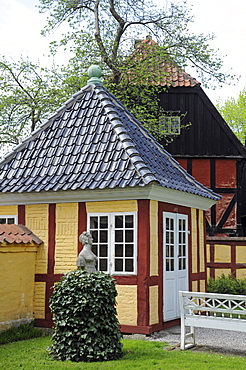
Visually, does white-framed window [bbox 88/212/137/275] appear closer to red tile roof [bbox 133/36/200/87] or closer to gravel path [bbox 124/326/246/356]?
gravel path [bbox 124/326/246/356]

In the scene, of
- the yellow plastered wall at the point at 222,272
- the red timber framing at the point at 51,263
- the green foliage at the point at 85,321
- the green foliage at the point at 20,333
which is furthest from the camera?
the yellow plastered wall at the point at 222,272

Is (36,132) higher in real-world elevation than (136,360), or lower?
higher

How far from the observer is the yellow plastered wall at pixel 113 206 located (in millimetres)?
9648

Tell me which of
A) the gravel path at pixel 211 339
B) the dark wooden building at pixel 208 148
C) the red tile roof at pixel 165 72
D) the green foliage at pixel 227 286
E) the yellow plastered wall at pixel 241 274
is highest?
the red tile roof at pixel 165 72

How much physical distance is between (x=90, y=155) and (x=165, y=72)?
28.8ft

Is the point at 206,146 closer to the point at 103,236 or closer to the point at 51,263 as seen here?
the point at 103,236

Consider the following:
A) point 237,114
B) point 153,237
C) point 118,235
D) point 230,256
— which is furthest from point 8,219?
point 237,114

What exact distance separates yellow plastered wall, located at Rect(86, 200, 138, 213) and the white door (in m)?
0.86

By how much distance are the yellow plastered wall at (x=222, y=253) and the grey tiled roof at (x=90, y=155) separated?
558 cm

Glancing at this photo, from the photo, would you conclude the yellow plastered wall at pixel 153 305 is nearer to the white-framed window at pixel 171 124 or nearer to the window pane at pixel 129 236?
the window pane at pixel 129 236

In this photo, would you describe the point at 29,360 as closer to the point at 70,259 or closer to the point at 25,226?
the point at 70,259

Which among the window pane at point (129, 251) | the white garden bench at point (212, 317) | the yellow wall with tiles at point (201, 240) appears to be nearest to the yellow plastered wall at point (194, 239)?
the yellow wall with tiles at point (201, 240)

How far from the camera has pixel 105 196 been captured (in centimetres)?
980

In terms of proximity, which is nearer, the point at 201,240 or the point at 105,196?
the point at 105,196
